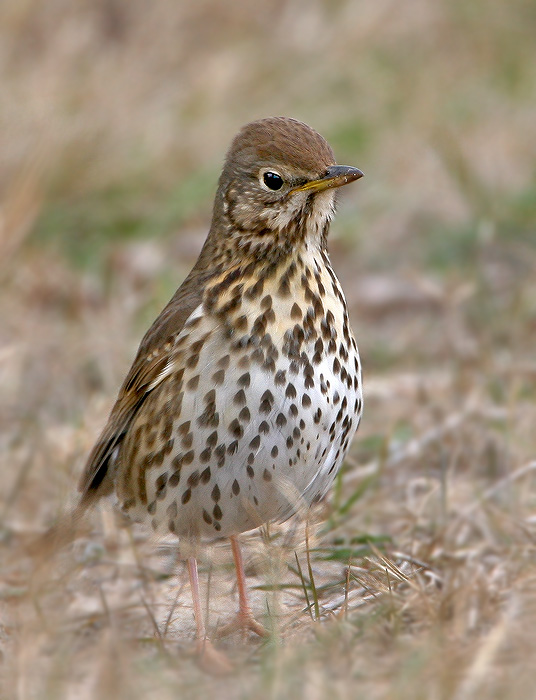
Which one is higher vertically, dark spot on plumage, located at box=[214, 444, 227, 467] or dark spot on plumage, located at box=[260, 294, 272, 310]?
dark spot on plumage, located at box=[260, 294, 272, 310]

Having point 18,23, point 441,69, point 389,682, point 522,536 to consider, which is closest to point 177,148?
point 18,23

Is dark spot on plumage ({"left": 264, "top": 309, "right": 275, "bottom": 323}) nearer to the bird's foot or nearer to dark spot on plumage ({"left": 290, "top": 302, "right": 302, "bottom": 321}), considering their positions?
dark spot on plumage ({"left": 290, "top": 302, "right": 302, "bottom": 321})

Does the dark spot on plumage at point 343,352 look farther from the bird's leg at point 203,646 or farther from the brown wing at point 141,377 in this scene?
the bird's leg at point 203,646

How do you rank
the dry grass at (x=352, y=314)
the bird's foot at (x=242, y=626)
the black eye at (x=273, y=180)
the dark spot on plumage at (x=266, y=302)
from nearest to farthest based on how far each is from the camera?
the dry grass at (x=352, y=314) < the dark spot on plumage at (x=266, y=302) < the black eye at (x=273, y=180) < the bird's foot at (x=242, y=626)

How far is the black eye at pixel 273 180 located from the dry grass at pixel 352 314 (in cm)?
99

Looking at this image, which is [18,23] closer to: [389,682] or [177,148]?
[177,148]

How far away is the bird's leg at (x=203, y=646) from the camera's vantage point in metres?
3.39

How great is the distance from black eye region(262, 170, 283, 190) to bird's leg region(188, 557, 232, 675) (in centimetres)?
115

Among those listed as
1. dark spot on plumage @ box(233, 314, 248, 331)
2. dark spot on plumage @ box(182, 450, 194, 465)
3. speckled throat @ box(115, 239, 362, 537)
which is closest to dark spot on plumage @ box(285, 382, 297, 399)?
speckled throat @ box(115, 239, 362, 537)

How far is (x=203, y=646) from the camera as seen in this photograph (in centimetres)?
368

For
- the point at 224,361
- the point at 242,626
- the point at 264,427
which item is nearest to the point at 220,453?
the point at 264,427

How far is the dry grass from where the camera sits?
3.37 metres

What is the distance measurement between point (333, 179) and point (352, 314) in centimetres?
324

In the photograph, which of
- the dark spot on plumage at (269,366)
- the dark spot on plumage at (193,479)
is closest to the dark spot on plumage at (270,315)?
the dark spot on plumage at (269,366)
